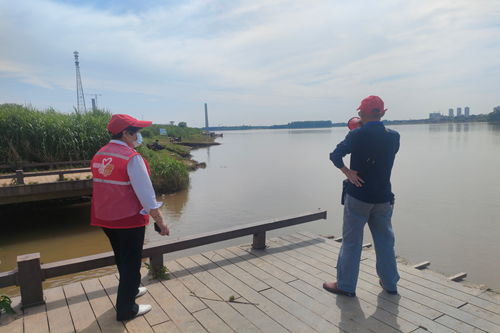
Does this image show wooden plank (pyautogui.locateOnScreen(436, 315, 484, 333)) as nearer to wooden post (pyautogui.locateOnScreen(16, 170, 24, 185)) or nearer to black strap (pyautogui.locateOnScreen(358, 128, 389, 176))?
black strap (pyautogui.locateOnScreen(358, 128, 389, 176))

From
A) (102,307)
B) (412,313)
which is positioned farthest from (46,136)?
(412,313)

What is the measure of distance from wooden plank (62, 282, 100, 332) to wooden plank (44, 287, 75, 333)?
4cm

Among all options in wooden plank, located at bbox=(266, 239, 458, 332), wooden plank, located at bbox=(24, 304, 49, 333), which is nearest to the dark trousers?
wooden plank, located at bbox=(24, 304, 49, 333)

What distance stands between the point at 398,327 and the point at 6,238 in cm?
946

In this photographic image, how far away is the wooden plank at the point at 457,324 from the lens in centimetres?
258

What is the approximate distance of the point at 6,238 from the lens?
811cm

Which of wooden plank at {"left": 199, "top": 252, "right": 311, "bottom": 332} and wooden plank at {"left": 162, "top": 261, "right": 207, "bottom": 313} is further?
wooden plank at {"left": 162, "top": 261, "right": 207, "bottom": 313}

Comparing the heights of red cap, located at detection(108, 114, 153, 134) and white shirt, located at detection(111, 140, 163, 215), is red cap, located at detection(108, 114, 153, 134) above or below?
above

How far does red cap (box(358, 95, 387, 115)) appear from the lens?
9.89ft

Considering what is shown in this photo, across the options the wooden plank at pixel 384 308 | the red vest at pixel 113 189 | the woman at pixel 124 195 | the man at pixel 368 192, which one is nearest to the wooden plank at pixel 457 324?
the wooden plank at pixel 384 308

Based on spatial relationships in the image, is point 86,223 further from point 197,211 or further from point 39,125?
point 39,125

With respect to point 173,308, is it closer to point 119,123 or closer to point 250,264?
point 250,264

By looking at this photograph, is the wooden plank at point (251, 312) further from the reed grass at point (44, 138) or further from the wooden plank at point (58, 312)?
the reed grass at point (44, 138)

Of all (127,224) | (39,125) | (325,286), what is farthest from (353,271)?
(39,125)
